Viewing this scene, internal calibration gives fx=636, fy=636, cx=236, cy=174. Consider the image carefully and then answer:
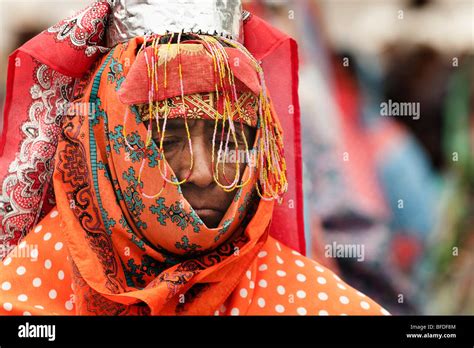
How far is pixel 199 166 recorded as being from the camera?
1452 millimetres

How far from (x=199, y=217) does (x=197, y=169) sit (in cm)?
11

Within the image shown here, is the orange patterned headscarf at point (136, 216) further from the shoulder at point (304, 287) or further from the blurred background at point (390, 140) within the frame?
the blurred background at point (390, 140)

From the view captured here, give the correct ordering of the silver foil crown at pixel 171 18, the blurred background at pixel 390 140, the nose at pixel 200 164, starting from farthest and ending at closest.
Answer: the blurred background at pixel 390 140 < the silver foil crown at pixel 171 18 < the nose at pixel 200 164

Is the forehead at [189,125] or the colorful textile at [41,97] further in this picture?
the colorful textile at [41,97]

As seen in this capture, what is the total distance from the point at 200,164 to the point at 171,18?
387 mm

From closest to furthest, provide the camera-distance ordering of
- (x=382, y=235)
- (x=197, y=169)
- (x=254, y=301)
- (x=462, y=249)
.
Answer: (x=197, y=169) < (x=254, y=301) < (x=382, y=235) < (x=462, y=249)

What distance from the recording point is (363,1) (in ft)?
8.70

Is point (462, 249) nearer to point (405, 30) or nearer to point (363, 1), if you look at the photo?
point (405, 30)

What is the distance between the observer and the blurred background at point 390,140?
2.57 metres

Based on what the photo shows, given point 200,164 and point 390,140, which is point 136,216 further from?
point 390,140

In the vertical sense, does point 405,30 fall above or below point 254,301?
above

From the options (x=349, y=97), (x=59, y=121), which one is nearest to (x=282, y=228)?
(x=59, y=121)

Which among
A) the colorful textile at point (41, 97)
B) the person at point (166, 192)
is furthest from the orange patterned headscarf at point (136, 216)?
the colorful textile at point (41, 97)

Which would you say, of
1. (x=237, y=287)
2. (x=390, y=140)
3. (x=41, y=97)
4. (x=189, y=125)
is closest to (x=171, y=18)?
(x=189, y=125)
